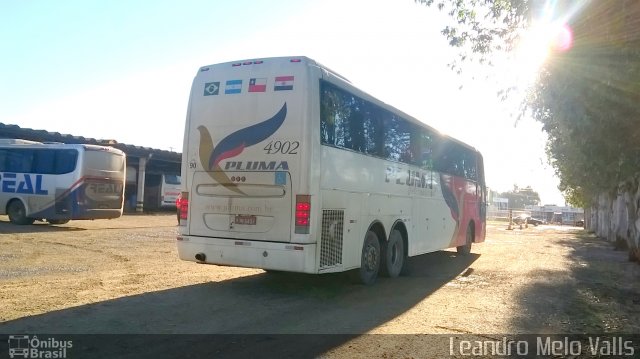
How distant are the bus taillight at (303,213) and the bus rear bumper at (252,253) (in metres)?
0.26

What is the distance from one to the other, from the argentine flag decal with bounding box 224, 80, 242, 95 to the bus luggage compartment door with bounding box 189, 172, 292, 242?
1372 mm

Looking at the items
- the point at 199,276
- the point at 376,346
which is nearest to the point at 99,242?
the point at 199,276

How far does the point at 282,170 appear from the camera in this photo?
324 inches

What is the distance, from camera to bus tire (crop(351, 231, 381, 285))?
31.8 ft

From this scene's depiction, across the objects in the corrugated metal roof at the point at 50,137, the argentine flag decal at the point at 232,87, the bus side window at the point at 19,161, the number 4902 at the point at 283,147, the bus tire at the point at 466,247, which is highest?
the corrugated metal roof at the point at 50,137

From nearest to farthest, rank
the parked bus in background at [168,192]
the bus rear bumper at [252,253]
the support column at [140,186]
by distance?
the bus rear bumper at [252,253]
the support column at [140,186]
the parked bus in background at [168,192]

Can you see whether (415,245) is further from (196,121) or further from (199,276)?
(196,121)

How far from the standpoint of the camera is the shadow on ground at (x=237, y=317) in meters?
5.61

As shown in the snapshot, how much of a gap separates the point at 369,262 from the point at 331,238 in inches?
67.0

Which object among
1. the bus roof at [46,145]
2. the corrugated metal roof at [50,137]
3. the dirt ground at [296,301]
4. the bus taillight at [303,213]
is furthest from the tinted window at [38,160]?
the bus taillight at [303,213]

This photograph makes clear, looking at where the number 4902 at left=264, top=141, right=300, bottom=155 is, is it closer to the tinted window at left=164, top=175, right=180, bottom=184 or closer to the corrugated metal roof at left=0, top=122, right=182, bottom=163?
the corrugated metal roof at left=0, top=122, right=182, bottom=163

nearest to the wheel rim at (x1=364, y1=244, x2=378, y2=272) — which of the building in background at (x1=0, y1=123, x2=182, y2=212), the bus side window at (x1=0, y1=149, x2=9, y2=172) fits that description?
the bus side window at (x1=0, y1=149, x2=9, y2=172)

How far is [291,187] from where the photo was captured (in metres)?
8.16

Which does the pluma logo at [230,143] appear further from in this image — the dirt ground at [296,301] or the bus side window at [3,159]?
the bus side window at [3,159]
